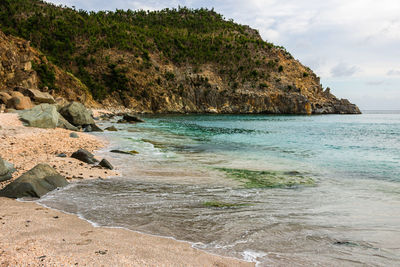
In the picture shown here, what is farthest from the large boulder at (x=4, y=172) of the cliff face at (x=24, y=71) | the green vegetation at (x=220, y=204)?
the cliff face at (x=24, y=71)

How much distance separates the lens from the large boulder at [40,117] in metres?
15.5

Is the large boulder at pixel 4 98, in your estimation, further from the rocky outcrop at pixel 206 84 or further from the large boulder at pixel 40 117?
the rocky outcrop at pixel 206 84

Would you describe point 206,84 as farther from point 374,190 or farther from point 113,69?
point 374,190

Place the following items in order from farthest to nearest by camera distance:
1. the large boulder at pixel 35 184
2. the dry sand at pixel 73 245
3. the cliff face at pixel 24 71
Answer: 1. the cliff face at pixel 24 71
2. the large boulder at pixel 35 184
3. the dry sand at pixel 73 245

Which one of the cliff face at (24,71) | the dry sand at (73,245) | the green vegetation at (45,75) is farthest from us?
the green vegetation at (45,75)

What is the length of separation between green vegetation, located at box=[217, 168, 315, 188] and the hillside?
47.9 m

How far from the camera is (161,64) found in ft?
262

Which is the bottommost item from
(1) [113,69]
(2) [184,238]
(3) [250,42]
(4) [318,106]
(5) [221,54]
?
(2) [184,238]

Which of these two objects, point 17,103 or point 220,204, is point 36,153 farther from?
point 17,103

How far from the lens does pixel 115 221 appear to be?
14.8ft

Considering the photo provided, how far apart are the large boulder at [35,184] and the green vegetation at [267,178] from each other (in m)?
4.66

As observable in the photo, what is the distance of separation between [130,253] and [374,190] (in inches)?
276

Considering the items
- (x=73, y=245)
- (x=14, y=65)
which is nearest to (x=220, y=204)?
(x=73, y=245)

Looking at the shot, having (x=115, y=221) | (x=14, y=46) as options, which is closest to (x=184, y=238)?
(x=115, y=221)
